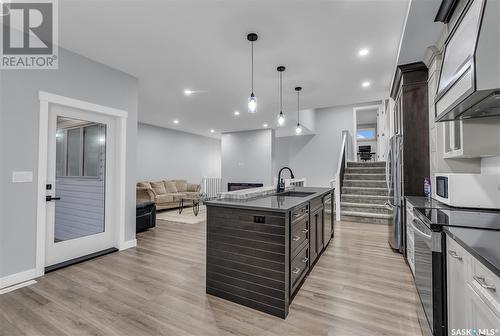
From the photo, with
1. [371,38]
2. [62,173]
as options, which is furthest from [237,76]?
[62,173]

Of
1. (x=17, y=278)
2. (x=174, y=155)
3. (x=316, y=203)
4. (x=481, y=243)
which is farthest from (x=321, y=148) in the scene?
(x=17, y=278)

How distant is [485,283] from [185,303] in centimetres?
216

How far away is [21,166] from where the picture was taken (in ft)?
8.73

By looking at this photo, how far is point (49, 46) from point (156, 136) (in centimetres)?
527

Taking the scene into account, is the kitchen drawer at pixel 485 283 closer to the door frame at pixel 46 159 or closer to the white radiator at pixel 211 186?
the door frame at pixel 46 159

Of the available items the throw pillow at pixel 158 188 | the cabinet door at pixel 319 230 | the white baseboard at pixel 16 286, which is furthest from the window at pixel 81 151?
the throw pillow at pixel 158 188

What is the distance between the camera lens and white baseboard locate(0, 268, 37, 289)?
2492 mm

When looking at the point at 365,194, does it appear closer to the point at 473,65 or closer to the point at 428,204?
the point at 428,204

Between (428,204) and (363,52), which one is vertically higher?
(363,52)

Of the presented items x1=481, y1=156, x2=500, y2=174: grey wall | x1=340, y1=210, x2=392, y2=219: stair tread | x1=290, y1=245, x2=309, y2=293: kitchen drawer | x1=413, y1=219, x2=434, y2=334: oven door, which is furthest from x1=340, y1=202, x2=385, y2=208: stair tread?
x1=413, y1=219, x2=434, y2=334: oven door

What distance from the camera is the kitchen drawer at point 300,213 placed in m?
2.18

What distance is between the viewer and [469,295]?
3.91ft

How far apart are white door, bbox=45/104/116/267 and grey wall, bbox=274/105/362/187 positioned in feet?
23.6

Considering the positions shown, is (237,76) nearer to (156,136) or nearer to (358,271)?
(358,271)
